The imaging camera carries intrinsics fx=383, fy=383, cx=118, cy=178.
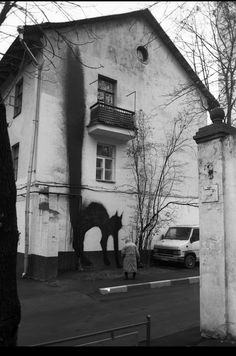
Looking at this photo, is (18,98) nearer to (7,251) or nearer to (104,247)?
(104,247)

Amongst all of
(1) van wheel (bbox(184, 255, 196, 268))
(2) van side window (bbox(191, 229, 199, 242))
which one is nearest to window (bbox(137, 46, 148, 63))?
(2) van side window (bbox(191, 229, 199, 242))

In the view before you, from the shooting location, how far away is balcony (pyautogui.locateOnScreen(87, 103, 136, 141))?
1631 cm

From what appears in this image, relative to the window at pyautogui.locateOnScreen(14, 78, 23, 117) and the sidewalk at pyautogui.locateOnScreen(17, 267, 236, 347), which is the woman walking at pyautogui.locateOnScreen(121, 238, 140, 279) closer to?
the sidewalk at pyautogui.locateOnScreen(17, 267, 236, 347)

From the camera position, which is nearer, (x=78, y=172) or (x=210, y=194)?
(x=210, y=194)

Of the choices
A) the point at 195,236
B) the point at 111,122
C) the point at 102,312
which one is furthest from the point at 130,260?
the point at 111,122

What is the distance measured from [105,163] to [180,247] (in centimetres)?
499

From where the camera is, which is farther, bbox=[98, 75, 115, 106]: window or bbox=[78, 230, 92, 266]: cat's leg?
bbox=[98, 75, 115, 106]: window

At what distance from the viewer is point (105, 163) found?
17422mm

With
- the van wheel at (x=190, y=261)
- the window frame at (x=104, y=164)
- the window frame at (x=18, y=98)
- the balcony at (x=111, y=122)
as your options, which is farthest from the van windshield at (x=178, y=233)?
the window frame at (x=18, y=98)

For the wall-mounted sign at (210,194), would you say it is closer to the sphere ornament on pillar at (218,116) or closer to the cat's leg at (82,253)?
the sphere ornament on pillar at (218,116)

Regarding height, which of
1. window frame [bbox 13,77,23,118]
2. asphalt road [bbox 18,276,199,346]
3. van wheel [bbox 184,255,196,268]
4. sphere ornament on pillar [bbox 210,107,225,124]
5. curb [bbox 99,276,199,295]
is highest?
window frame [bbox 13,77,23,118]

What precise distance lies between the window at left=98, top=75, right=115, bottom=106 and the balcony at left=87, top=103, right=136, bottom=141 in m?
0.96

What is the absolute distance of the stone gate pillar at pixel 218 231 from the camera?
6074 millimetres

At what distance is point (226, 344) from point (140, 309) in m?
3.70
